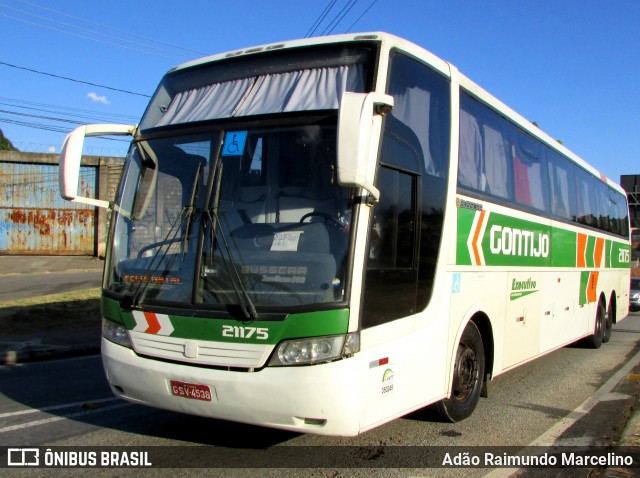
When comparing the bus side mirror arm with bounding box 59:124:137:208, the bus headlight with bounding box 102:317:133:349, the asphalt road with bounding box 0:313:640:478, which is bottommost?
the asphalt road with bounding box 0:313:640:478

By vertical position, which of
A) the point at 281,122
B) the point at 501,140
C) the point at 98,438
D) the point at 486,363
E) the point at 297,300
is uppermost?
the point at 501,140

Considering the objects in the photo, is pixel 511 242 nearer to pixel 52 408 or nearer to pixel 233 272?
pixel 233 272

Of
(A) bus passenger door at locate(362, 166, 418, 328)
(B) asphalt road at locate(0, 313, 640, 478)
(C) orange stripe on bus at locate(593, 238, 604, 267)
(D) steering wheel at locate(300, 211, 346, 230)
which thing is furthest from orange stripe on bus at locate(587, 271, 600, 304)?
(D) steering wheel at locate(300, 211, 346, 230)

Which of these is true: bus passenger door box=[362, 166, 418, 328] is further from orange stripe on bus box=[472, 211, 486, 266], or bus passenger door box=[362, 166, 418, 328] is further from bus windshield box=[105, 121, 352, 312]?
orange stripe on bus box=[472, 211, 486, 266]

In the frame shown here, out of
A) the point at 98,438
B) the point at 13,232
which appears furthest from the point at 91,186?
the point at 98,438

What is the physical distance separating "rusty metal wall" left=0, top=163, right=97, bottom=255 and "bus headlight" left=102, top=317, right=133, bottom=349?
68.3 feet

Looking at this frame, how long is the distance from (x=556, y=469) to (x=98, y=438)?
3971mm

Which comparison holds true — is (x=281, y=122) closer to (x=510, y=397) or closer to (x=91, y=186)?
(x=510, y=397)

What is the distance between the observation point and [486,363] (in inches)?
251

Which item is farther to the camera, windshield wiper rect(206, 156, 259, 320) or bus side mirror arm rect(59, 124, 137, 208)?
bus side mirror arm rect(59, 124, 137, 208)

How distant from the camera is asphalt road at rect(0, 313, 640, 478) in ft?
16.1

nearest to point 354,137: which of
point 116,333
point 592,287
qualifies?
point 116,333

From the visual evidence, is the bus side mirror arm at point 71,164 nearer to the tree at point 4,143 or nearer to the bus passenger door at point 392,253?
the bus passenger door at point 392,253

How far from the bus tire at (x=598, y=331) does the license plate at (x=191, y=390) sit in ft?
29.4
